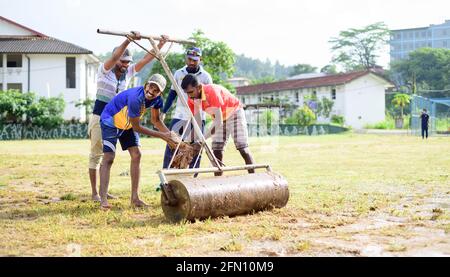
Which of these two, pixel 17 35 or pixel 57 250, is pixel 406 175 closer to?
pixel 57 250

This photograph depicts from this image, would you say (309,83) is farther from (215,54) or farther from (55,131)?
(55,131)

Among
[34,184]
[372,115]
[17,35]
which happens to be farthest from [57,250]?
[372,115]

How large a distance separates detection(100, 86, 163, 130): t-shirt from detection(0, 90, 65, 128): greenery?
31992 mm

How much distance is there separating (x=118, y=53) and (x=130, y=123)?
95cm

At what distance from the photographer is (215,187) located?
20.4 ft

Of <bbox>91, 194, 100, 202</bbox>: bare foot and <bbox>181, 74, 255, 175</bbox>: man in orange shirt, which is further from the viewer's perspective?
<bbox>91, 194, 100, 202</bbox>: bare foot

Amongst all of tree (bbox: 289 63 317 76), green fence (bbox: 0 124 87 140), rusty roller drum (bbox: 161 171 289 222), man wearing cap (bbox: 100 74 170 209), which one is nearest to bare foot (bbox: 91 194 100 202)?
man wearing cap (bbox: 100 74 170 209)

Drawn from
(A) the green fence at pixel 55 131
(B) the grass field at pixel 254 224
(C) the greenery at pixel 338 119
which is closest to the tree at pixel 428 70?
(C) the greenery at pixel 338 119

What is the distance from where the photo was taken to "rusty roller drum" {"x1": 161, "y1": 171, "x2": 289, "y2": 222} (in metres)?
6.02

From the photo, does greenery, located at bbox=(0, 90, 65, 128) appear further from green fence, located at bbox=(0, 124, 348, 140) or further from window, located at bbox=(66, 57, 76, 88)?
window, located at bbox=(66, 57, 76, 88)

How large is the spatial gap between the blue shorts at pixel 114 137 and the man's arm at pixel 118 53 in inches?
32.3

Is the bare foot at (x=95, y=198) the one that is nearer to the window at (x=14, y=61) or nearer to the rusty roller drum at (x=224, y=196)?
the rusty roller drum at (x=224, y=196)

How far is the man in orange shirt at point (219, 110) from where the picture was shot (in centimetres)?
703
